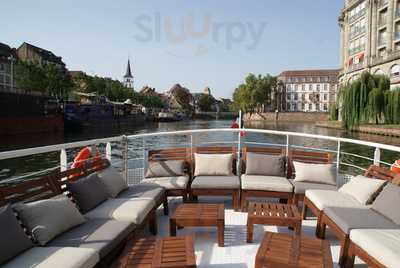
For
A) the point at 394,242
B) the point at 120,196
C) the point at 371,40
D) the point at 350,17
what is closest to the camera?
the point at 394,242

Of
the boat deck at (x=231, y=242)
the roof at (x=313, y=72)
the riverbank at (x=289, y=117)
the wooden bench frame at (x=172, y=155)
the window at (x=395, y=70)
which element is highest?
the roof at (x=313, y=72)

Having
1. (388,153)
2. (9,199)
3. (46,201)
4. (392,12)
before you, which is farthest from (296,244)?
(392,12)

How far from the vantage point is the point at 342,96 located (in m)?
27.9

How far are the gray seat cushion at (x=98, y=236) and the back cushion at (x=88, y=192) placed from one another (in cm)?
36

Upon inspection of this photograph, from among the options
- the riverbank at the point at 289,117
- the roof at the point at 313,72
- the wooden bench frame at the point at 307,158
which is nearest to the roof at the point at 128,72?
the riverbank at the point at 289,117

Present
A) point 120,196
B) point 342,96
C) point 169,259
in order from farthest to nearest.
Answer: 1. point 342,96
2. point 120,196
3. point 169,259

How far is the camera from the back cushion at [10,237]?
7.06 ft

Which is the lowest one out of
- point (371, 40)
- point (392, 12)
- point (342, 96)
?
point (342, 96)

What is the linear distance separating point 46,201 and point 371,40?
42.4 metres

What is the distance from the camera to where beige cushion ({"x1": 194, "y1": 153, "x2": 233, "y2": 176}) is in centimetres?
505

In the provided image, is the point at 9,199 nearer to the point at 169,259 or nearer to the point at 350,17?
the point at 169,259

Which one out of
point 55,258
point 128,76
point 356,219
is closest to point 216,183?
point 356,219

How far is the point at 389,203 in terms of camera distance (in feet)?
10.4

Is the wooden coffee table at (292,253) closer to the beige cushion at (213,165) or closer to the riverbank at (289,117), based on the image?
the beige cushion at (213,165)
